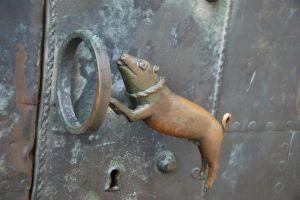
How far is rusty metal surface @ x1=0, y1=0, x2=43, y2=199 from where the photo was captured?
0.86 meters

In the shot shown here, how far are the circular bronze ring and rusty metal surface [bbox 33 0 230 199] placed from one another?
0.03 meters

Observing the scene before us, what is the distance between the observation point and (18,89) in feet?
2.93

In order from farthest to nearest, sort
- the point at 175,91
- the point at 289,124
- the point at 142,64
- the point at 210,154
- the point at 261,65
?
the point at 289,124 → the point at 261,65 → the point at 175,91 → the point at 210,154 → the point at 142,64

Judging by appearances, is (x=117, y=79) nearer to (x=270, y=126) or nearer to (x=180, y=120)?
(x=180, y=120)

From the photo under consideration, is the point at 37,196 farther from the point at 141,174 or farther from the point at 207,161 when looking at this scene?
the point at 207,161

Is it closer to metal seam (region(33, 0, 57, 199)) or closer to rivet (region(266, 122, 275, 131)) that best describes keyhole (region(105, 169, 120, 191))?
metal seam (region(33, 0, 57, 199))

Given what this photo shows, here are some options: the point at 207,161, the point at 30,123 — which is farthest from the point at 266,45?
the point at 30,123

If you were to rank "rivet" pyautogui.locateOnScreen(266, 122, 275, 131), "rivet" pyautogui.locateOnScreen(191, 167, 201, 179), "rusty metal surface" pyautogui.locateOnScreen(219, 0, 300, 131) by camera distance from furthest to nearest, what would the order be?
1. "rivet" pyautogui.locateOnScreen(266, 122, 275, 131)
2. "rusty metal surface" pyautogui.locateOnScreen(219, 0, 300, 131)
3. "rivet" pyautogui.locateOnScreen(191, 167, 201, 179)

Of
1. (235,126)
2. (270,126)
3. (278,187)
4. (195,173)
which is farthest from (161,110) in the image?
(278,187)

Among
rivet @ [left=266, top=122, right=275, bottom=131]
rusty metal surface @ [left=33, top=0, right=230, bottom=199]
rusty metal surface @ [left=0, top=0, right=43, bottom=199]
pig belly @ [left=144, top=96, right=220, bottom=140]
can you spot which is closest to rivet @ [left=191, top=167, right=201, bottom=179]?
rusty metal surface @ [left=33, top=0, right=230, bottom=199]

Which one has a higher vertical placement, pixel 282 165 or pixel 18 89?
pixel 18 89

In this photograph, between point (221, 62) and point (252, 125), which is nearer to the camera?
point (221, 62)

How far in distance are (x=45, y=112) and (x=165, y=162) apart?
29 cm

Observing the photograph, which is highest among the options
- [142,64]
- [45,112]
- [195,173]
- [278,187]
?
[142,64]
